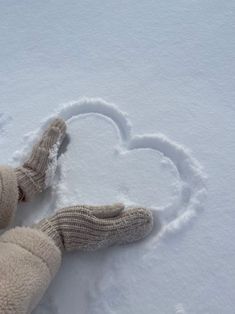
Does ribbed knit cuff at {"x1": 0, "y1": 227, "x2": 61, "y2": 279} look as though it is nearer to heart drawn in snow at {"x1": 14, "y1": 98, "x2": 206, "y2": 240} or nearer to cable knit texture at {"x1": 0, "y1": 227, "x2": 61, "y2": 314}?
cable knit texture at {"x1": 0, "y1": 227, "x2": 61, "y2": 314}

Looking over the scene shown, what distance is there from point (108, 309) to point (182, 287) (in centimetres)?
16

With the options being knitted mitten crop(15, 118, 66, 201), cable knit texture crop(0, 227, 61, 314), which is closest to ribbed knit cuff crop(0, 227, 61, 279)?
cable knit texture crop(0, 227, 61, 314)

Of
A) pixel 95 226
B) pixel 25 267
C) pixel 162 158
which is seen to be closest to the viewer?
pixel 25 267

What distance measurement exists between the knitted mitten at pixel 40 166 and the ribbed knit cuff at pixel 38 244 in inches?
4.8

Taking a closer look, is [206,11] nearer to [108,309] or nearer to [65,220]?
[65,220]

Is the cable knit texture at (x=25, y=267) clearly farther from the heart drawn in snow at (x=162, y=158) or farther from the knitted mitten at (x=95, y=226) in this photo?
the heart drawn in snow at (x=162, y=158)

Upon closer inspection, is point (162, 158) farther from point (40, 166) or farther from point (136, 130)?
point (40, 166)

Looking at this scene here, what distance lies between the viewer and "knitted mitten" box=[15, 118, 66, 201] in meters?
1.03

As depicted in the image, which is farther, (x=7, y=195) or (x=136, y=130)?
(x=136, y=130)

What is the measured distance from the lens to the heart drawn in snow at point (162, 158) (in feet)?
3.34

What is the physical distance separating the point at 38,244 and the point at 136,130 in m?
0.38

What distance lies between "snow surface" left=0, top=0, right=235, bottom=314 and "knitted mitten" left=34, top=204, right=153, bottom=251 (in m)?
0.03

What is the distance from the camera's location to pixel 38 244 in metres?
0.91

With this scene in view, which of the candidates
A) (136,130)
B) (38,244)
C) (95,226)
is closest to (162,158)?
(136,130)
